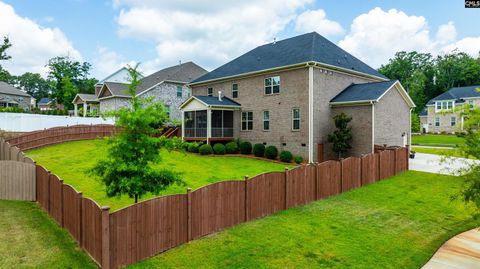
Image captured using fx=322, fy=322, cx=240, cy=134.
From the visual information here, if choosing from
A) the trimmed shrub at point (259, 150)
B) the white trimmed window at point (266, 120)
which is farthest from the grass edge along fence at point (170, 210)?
the white trimmed window at point (266, 120)

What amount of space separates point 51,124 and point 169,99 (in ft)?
41.0

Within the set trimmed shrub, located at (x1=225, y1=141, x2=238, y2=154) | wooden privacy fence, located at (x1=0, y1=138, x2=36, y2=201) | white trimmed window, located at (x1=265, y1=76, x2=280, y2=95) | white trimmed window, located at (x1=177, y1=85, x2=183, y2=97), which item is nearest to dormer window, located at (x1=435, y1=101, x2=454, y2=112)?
white trimmed window, located at (x1=177, y1=85, x2=183, y2=97)

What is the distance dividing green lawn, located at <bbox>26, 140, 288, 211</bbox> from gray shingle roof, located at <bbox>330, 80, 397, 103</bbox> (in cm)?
636

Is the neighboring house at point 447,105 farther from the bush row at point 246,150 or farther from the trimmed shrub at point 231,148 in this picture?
the trimmed shrub at point 231,148

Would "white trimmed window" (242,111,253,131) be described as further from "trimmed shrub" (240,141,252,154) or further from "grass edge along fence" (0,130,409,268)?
"grass edge along fence" (0,130,409,268)

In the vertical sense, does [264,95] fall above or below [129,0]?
below

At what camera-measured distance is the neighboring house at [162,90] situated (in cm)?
3697

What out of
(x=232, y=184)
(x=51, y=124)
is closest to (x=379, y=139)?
(x=232, y=184)

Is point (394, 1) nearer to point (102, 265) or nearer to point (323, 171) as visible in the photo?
point (323, 171)

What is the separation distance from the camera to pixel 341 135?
21.0 metres

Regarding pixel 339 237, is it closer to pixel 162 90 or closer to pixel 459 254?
pixel 459 254

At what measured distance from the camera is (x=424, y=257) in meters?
7.85

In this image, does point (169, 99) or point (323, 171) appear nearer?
point (323, 171)

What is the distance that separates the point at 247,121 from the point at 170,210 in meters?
19.2
